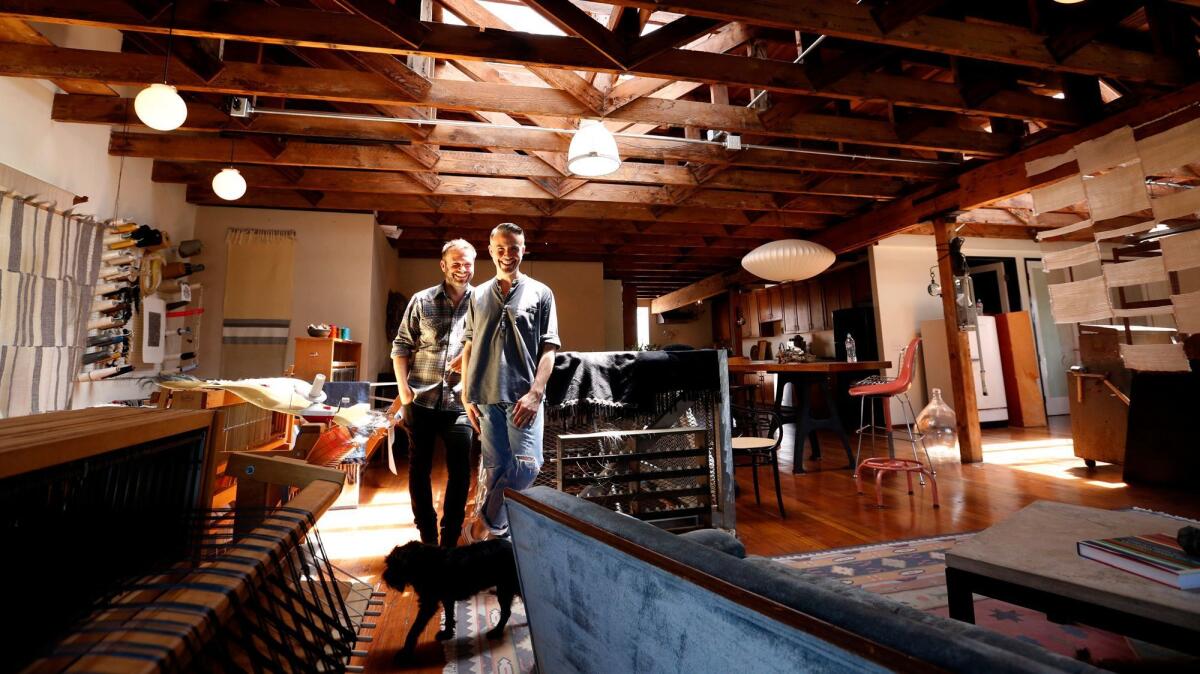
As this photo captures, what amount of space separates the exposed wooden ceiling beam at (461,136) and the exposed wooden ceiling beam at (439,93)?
0.50m

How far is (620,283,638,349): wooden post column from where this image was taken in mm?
9891

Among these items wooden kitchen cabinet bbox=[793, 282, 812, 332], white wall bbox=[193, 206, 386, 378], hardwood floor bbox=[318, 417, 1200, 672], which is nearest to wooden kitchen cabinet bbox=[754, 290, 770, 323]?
wooden kitchen cabinet bbox=[793, 282, 812, 332]

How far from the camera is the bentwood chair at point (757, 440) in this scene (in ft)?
10.1

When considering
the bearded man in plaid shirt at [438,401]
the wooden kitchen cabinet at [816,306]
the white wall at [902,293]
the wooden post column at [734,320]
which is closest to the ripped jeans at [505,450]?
the bearded man in plaid shirt at [438,401]

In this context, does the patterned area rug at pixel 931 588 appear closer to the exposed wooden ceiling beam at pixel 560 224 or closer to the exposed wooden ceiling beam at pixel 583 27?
the exposed wooden ceiling beam at pixel 583 27

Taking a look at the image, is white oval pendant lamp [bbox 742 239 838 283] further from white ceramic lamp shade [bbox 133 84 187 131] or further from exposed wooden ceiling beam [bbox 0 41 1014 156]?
white ceramic lamp shade [bbox 133 84 187 131]

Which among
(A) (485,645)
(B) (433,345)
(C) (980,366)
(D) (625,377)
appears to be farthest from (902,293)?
(A) (485,645)

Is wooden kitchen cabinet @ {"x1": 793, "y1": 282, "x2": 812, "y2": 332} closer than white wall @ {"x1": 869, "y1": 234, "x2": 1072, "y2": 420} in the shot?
No

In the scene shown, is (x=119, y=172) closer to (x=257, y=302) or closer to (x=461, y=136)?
(x=257, y=302)

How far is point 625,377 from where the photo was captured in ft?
7.56

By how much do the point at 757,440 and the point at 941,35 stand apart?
2698 millimetres

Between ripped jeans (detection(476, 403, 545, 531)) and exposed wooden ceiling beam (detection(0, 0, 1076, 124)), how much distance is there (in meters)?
2.09

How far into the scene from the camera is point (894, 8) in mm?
2707

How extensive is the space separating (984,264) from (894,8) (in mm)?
6469
